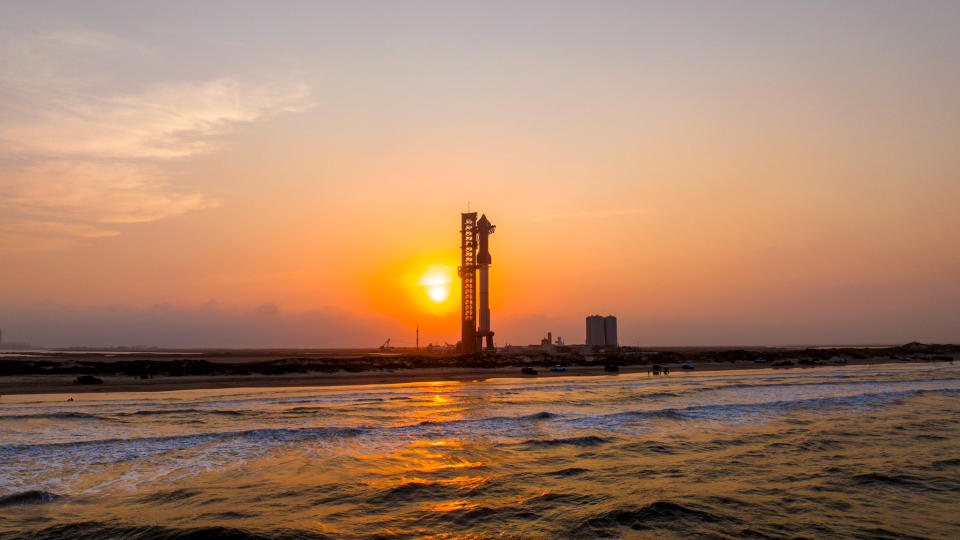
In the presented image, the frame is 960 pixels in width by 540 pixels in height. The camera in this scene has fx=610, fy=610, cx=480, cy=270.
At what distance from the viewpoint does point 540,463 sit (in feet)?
68.0

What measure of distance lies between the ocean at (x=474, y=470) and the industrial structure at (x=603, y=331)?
9699cm

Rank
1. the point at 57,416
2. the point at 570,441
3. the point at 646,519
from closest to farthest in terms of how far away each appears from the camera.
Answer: the point at 646,519, the point at 570,441, the point at 57,416

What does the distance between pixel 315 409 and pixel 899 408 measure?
1329 inches

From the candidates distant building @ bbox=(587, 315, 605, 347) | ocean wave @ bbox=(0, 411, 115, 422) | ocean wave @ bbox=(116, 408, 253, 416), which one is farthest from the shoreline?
distant building @ bbox=(587, 315, 605, 347)

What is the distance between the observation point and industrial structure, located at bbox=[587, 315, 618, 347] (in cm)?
13388

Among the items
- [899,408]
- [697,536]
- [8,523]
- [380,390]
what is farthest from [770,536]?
[380,390]

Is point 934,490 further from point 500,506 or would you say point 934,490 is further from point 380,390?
point 380,390

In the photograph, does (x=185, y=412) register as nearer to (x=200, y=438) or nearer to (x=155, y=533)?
(x=200, y=438)

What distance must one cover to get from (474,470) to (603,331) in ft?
387

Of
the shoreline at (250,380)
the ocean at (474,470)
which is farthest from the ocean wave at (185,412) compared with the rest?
the shoreline at (250,380)

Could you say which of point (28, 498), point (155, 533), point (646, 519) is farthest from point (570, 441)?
point (28, 498)

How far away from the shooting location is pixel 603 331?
134 meters

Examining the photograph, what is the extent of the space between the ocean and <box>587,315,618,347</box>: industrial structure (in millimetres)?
96989

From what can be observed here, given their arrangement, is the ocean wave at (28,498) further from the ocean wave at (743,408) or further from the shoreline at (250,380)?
the shoreline at (250,380)
